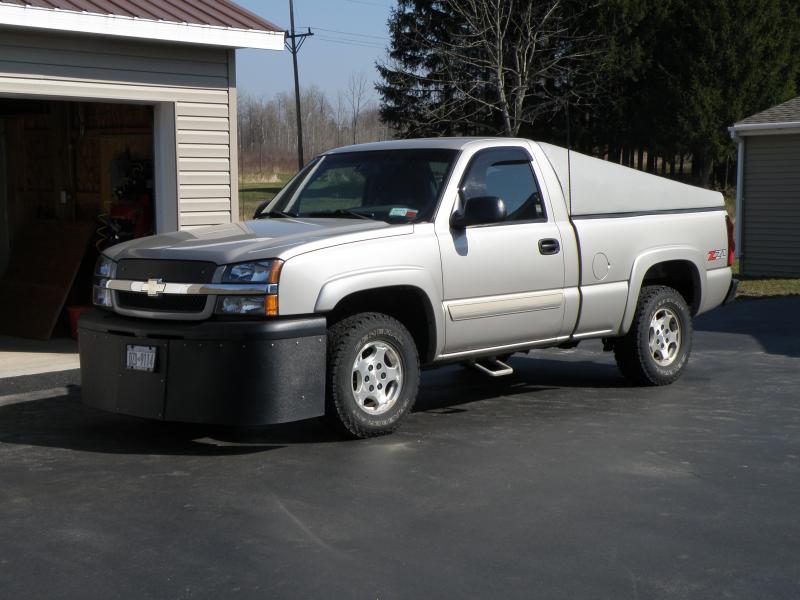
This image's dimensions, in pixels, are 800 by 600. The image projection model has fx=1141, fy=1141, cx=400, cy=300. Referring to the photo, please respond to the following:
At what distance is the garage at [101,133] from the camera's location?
33.8ft

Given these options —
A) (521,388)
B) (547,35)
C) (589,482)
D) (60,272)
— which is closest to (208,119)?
(60,272)

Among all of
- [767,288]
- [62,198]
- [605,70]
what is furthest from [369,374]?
[605,70]

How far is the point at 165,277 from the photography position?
7066mm

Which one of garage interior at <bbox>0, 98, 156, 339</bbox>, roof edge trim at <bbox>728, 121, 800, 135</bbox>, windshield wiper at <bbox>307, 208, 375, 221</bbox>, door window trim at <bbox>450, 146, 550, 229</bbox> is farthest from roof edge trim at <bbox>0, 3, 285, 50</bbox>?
roof edge trim at <bbox>728, 121, 800, 135</bbox>

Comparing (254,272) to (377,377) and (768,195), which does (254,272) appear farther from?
(768,195)

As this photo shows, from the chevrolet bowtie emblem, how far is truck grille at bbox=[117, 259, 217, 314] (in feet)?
0.11

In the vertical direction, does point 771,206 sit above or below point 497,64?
below

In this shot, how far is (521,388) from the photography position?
9.62 meters

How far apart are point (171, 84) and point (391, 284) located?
490cm

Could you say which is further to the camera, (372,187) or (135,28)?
(135,28)

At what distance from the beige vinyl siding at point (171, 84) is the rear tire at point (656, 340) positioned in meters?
4.55

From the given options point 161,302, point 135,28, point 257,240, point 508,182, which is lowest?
point 161,302

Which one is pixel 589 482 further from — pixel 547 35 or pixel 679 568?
pixel 547 35

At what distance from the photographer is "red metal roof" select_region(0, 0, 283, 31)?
1027cm
